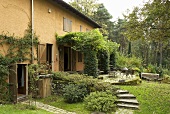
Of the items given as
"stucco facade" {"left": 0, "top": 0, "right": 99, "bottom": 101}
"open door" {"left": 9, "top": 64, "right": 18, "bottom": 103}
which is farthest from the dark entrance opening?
"open door" {"left": 9, "top": 64, "right": 18, "bottom": 103}

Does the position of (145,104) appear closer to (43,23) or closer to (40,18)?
Answer: (43,23)

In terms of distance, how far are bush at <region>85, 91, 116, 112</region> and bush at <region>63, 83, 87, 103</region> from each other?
0.61 metres

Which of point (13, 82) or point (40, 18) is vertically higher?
point (40, 18)

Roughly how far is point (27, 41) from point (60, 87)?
3542mm

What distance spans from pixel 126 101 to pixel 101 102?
1519mm

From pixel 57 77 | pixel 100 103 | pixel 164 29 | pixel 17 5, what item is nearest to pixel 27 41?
pixel 17 5

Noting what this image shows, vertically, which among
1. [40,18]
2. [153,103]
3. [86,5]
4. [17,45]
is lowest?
[153,103]

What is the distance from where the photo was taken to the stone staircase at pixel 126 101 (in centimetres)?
874

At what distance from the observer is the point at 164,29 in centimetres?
945

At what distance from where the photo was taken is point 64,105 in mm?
9164

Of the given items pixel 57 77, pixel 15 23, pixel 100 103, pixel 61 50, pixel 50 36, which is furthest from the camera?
pixel 61 50

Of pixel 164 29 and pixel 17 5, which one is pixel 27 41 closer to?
pixel 17 5

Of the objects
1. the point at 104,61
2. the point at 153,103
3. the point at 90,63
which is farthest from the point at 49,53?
the point at 153,103

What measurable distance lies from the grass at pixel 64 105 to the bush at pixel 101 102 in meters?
0.36
